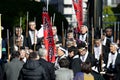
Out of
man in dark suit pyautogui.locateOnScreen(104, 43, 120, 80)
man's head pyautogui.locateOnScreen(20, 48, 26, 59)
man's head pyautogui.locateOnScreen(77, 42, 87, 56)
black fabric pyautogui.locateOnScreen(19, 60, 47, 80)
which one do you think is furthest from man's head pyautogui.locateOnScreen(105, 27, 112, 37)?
black fabric pyautogui.locateOnScreen(19, 60, 47, 80)

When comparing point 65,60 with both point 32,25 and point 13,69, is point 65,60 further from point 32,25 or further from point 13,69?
point 32,25

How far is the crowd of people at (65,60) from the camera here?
607 inches

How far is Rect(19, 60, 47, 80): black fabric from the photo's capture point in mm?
15562

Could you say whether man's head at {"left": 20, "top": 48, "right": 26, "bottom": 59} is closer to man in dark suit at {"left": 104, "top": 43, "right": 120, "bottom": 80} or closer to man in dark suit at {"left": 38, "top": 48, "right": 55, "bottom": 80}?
man in dark suit at {"left": 38, "top": 48, "right": 55, "bottom": 80}

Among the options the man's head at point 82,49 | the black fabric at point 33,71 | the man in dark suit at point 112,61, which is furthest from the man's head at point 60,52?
the black fabric at point 33,71

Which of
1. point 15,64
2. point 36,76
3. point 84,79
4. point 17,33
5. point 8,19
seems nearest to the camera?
point 84,79

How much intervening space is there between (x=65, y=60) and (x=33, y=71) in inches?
30.3

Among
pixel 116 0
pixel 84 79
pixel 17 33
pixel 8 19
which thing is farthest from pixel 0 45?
pixel 116 0

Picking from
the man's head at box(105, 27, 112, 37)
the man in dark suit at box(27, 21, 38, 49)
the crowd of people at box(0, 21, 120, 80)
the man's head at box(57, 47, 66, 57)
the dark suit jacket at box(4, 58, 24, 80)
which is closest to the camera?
the crowd of people at box(0, 21, 120, 80)

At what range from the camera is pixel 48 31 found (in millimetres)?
18578

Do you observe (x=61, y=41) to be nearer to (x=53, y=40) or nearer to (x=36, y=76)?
(x=53, y=40)

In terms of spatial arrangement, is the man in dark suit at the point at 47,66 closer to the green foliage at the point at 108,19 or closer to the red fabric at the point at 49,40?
the red fabric at the point at 49,40

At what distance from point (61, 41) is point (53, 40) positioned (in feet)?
6.19

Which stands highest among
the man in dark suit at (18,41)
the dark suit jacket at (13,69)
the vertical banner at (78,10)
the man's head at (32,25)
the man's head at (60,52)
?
the vertical banner at (78,10)
